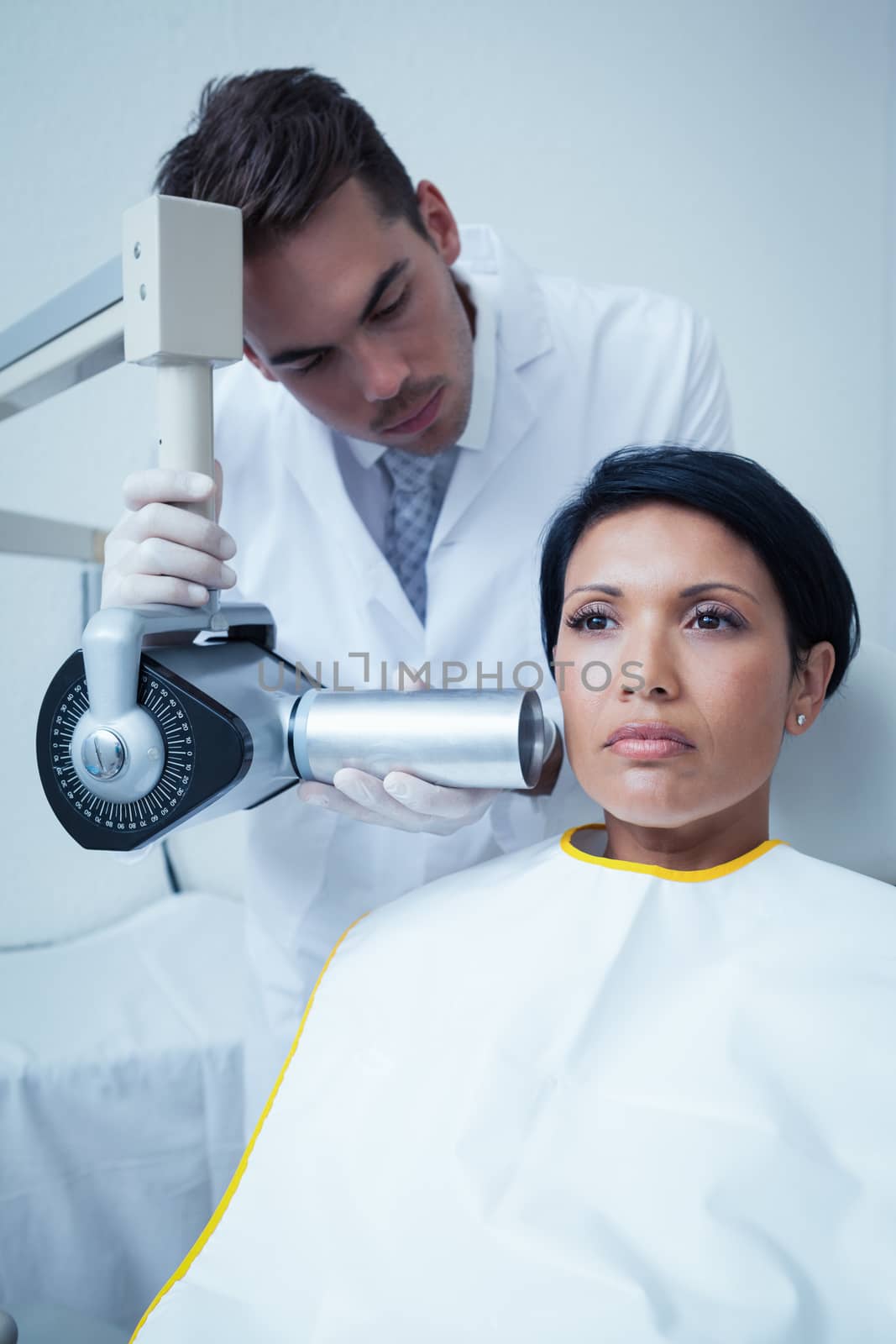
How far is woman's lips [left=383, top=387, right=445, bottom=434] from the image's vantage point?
1188 mm

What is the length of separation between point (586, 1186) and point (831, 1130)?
0.20 meters

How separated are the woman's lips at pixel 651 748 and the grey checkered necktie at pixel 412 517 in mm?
450

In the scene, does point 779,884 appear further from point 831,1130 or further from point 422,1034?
point 422,1034

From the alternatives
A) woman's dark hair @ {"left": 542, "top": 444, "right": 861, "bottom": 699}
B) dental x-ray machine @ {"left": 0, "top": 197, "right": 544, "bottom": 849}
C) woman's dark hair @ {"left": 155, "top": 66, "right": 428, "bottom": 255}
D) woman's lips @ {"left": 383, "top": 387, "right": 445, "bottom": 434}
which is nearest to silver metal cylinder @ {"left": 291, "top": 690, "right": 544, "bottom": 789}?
dental x-ray machine @ {"left": 0, "top": 197, "right": 544, "bottom": 849}

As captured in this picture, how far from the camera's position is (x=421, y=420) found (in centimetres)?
120

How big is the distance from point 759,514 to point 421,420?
0.42 m

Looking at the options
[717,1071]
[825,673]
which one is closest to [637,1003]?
[717,1071]

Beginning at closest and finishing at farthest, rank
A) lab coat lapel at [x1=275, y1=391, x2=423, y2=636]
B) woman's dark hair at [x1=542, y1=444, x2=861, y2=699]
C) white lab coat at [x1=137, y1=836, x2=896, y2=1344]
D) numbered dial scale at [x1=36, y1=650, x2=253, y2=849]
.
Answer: white lab coat at [x1=137, y1=836, x2=896, y2=1344] < numbered dial scale at [x1=36, y1=650, x2=253, y2=849] < woman's dark hair at [x1=542, y1=444, x2=861, y2=699] < lab coat lapel at [x1=275, y1=391, x2=423, y2=636]

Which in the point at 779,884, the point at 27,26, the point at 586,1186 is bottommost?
the point at 586,1186

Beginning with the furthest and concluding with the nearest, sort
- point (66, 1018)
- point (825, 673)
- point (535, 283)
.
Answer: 1. point (66, 1018)
2. point (535, 283)
3. point (825, 673)

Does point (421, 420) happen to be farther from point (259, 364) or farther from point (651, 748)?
point (651, 748)

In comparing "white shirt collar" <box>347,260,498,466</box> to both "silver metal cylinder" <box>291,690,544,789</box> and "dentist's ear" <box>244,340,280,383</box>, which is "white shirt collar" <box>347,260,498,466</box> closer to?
"dentist's ear" <box>244,340,280,383</box>

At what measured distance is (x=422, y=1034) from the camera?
92 cm

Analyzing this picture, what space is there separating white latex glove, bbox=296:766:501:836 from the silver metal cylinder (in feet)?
0.04
